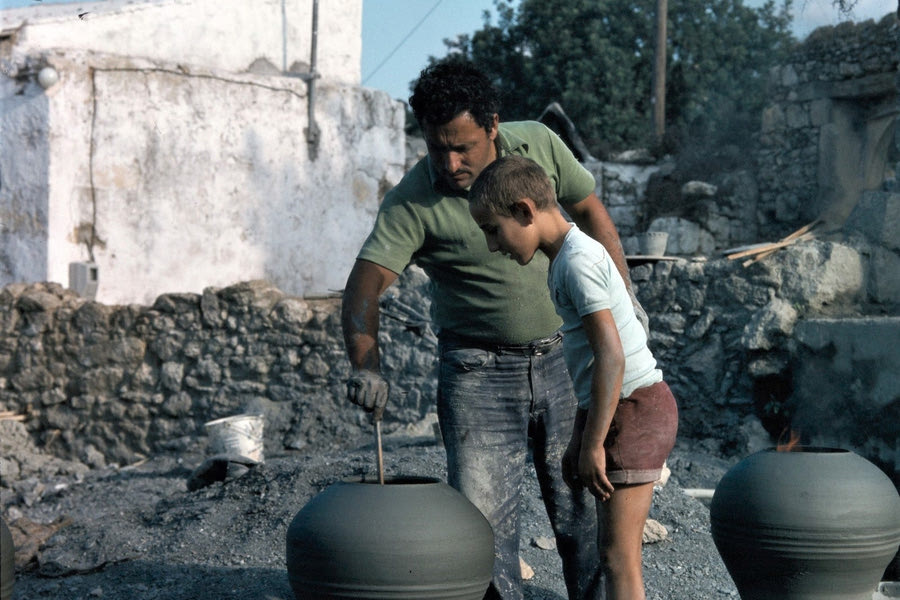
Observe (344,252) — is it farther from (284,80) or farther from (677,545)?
(677,545)

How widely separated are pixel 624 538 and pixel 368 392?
2.81ft

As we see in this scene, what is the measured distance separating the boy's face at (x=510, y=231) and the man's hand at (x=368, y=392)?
1.83 feet

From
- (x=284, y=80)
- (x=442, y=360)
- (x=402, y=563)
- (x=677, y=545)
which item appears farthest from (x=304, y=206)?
(x=402, y=563)

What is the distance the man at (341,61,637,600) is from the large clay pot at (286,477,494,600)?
435mm

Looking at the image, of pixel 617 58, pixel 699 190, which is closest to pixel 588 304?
pixel 699 190

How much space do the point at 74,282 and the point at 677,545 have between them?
6.45 meters

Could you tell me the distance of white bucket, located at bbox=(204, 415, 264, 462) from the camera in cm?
768

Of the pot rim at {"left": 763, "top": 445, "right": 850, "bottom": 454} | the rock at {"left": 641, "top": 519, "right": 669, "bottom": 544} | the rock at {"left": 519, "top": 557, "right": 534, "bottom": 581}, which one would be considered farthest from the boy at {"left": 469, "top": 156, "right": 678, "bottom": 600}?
the rock at {"left": 641, "top": 519, "right": 669, "bottom": 544}

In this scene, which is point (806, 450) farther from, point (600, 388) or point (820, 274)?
point (820, 274)

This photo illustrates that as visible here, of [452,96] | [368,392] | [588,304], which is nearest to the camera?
[588,304]

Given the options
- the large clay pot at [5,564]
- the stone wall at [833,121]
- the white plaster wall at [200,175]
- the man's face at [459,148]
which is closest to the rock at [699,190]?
the stone wall at [833,121]

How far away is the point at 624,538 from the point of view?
2.80m

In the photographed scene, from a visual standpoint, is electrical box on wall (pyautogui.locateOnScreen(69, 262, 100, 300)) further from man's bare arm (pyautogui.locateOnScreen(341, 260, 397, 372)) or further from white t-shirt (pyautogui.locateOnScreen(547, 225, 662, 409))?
white t-shirt (pyautogui.locateOnScreen(547, 225, 662, 409))

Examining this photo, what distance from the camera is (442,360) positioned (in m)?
3.36
